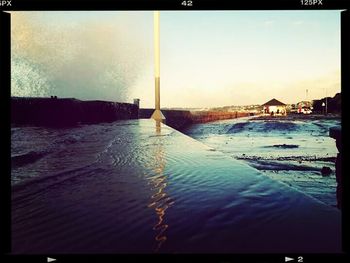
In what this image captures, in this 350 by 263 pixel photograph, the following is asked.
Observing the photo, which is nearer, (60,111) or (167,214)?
(167,214)

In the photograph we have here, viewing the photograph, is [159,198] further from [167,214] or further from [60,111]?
[60,111]

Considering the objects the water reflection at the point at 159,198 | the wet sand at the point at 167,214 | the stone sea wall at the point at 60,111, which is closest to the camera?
the wet sand at the point at 167,214

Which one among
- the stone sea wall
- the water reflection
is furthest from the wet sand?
the stone sea wall

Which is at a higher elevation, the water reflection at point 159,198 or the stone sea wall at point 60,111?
the stone sea wall at point 60,111

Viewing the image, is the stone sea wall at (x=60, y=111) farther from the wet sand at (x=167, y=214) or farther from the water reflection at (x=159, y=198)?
the wet sand at (x=167, y=214)

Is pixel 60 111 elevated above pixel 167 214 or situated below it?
above

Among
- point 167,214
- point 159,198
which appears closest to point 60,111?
point 159,198

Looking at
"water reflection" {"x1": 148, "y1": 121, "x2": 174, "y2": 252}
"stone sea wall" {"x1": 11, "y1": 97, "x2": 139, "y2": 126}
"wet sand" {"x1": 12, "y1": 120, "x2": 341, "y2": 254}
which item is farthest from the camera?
"stone sea wall" {"x1": 11, "y1": 97, "x2": 139, "y2": 126}

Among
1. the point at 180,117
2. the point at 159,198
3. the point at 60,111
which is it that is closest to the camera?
the point at 159,198

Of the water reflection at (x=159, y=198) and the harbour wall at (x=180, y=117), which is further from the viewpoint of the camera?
the harbour wall at (x=180, y=117)

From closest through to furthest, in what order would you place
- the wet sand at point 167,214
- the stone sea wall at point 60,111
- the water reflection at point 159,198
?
1. the wet sand at point 167,214
2. the water reflection at point 159,198
3. the stone sea wall at point 60,111

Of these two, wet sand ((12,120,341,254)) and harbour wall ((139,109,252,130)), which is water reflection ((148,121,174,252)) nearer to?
wet sand ((12,120,341,254))

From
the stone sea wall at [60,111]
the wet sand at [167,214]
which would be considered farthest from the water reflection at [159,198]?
the stone sea wall at [60,111]

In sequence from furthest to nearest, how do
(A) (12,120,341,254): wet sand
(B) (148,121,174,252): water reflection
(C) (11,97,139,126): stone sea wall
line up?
(C) (11,97,139,126): stone sea wall < (B) (148,121,174,252): water reflection < (A) (12,120,341,254): wet sand
